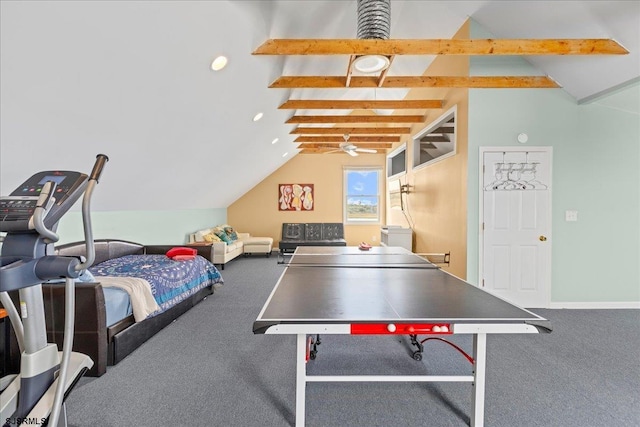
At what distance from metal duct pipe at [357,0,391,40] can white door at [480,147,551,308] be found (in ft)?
5.97

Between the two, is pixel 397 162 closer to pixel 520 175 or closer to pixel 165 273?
pixel 520 175

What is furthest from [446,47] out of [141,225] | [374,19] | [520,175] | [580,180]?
[141,225]

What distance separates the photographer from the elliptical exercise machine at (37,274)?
1187mm

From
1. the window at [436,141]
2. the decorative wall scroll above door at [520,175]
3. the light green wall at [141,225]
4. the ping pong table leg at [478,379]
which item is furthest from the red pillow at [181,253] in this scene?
the decorative wall scroll above door at [520,175]

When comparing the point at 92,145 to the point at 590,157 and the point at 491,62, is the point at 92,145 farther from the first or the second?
the point at 590,157

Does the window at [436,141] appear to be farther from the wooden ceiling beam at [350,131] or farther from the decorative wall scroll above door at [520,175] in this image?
the decorative wall scroll above door at [520,175]

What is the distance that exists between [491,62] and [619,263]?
2.80 m

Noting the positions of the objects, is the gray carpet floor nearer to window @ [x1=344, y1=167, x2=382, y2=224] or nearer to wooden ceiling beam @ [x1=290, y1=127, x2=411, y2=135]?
wooden ceiling beam @ [x1=290, y1=127, x2=411, y2=135]

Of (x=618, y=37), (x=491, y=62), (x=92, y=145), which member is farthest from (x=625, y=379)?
(x=92, y=145)

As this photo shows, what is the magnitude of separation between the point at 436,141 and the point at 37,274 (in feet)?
16.0

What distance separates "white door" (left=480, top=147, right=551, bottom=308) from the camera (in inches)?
147

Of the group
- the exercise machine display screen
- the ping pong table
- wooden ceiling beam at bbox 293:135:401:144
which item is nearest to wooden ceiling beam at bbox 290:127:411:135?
wooden ceiling beam at bbox 293:135:401:144

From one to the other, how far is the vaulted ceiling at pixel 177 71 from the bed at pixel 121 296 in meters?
0.70

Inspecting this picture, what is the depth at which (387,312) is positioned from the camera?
1.47 metres
